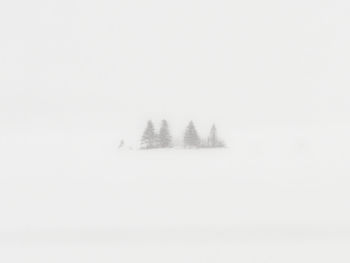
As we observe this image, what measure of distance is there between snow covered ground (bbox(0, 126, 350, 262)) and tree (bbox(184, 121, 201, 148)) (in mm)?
16

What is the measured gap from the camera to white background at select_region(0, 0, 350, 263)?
698 mm

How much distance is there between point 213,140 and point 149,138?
10cm

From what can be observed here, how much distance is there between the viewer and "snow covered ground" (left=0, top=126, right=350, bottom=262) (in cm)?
69

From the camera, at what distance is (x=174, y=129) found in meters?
0.74

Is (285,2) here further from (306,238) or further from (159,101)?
(306,238)

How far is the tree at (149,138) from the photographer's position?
2.40 feet

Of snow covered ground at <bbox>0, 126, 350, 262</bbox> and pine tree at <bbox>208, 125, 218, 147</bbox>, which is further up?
pine tree at <bbox>208, 125, 218, 147</bbox>

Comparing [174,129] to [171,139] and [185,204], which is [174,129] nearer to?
[171,139]

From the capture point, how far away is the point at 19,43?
30.4 inches

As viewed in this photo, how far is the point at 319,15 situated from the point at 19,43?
0.48 m

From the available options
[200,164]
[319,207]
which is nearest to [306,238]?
[319,207]

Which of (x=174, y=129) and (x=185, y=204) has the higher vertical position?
(x=174, y=129)

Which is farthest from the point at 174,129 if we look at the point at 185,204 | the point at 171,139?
the point at 185,204

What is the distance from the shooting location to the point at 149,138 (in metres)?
0.73
